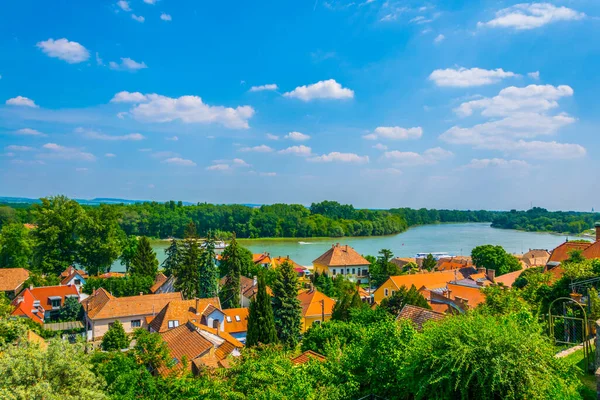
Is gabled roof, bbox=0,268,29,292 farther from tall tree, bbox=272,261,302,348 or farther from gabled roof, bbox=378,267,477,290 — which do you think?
gabled roof, bbox=378,267,477,290

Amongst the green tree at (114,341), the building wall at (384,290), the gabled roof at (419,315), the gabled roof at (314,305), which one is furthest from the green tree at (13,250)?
the gabled roof at (419,315)

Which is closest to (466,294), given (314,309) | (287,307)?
(314,309)

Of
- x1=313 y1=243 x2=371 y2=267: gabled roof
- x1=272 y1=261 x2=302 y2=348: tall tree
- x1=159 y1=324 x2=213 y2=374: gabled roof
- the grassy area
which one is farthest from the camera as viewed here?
x1=313 y1=243 x2=371 y2=267: gabled roof

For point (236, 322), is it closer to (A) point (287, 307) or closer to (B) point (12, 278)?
(A) point (287, 307)

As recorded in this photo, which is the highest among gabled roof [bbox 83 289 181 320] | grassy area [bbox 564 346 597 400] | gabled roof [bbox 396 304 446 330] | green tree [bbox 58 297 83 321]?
grassy area [bbox 564 346 597 400]

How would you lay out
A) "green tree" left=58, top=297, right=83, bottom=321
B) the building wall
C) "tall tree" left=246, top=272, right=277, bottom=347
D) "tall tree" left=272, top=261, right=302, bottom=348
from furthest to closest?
the building wall → "green tree" left=58, top=297, right=83, bottom=321 → "tall tree" left=272, top=261, right=302, bottom=348 → "tall tree" left=246, top=272, right=277, bottom=347

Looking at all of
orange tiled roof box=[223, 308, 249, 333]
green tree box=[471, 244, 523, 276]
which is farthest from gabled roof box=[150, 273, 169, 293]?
green tree box=[471, 244, 523, 276]

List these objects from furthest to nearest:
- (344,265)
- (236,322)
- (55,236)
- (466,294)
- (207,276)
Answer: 1. (344,265)
2. (55,236)
3. (207,276)
4. (236,322)
5. (466,294)

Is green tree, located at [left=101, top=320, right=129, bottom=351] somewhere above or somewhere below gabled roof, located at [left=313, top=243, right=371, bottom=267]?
below
